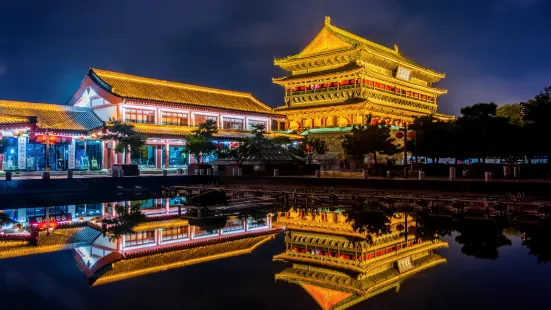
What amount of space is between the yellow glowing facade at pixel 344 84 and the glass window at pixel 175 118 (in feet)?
55.9

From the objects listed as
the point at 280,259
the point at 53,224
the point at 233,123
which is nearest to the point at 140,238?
the point at 280,259

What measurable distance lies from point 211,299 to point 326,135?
5392 centimetres

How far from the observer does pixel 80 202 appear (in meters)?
32.7

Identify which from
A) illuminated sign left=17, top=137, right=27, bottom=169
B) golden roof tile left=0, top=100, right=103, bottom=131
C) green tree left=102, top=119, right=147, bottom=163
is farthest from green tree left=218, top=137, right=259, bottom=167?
illuminated sign left=17, top=137, right=27, bottom=169

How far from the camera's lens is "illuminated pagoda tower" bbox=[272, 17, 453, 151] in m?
63.6

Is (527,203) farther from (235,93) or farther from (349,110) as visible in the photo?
(235,93)

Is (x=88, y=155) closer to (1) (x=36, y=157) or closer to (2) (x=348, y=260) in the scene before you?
(1) (x=36, y=157)

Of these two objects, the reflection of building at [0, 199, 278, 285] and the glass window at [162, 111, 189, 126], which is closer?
the reflection of building at [0, 199, 278, 285]

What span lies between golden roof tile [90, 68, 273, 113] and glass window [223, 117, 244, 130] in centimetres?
158

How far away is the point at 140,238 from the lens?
59.8 ft

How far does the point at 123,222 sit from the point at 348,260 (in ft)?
39.4

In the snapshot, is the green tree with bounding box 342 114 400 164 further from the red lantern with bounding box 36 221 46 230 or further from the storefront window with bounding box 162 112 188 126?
the red lantern with bounding box 36 221 46 230

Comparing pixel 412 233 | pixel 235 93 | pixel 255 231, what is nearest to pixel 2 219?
pixel 255 231

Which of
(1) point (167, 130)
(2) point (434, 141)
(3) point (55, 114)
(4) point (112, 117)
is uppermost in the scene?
(3) point (55, 114)
